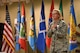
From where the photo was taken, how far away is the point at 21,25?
16.9 ft

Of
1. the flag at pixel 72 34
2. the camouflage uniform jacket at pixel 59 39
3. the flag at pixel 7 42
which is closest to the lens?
the camouflage uniform jacket at pixel 59 39

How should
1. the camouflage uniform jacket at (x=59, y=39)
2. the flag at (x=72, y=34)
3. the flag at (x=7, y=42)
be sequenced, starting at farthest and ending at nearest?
the flag at (x=7, y=42) → the flag at (x=72, y=34) → the camouflage uniform jacket at (x=59, y=39)

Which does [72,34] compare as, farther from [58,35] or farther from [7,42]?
[7,42]

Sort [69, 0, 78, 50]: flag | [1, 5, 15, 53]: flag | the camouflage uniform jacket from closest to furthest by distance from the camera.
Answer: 1. the camouflage uniform jacket
2. [69, 0, 78, 50]: flag
3. [1, 5, 15, 53]: flag

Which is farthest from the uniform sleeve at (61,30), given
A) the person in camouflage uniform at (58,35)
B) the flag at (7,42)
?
the flag at (7,42)

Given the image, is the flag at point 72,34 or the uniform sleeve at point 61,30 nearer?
the uniform sleeve at point 61,30

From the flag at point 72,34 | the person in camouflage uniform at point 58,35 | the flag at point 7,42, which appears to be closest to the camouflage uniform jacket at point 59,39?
the person in camouflage uniform at point 58,35

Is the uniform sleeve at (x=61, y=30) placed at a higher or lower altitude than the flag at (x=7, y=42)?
higher

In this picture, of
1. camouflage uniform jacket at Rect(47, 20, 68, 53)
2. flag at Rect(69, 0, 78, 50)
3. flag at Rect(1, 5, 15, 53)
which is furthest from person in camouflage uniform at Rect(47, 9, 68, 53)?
flag at Rect(1, 5, 15, 53)

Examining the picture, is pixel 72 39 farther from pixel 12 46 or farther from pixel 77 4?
pixel 12 46

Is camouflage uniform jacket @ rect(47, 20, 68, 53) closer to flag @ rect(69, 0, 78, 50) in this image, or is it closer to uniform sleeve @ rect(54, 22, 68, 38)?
uniform sleeve @ rect(54, 22, 68, 38)

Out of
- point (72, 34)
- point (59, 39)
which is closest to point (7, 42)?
point (72, 34)

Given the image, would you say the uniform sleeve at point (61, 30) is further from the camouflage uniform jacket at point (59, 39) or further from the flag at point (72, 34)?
the flag at point (72, 34)

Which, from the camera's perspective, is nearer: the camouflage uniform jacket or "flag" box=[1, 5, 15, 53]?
the camouflage uniform jacket
